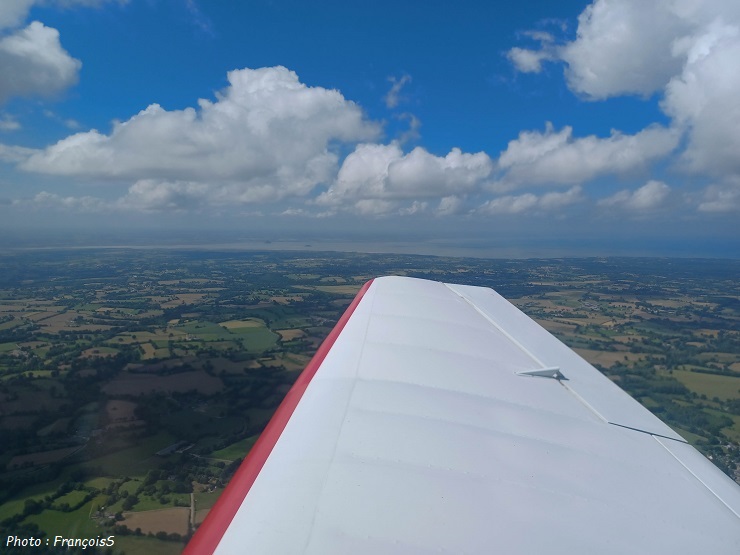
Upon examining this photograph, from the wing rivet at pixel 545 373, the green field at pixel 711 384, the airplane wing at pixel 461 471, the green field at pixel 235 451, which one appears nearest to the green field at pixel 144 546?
the green field at pixel 235 451

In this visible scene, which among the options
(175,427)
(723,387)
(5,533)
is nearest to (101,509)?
(5,533)

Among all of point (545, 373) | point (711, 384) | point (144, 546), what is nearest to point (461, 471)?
point (545, 373)

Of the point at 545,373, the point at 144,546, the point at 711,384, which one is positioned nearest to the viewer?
the point at 545,373

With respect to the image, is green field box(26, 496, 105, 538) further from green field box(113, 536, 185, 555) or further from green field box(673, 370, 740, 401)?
green field box(673, 370, 740, 401)

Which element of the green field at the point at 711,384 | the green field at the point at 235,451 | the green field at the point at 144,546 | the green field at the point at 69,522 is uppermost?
the green field at the point at 144,546

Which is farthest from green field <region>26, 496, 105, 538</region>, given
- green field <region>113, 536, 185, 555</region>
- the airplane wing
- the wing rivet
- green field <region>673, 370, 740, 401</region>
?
green field <region>673, 370, 740, 401</region>

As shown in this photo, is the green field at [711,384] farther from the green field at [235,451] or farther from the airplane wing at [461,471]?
the airplane wing at [461,471]

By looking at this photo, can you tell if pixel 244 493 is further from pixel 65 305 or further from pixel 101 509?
pixel 65 305

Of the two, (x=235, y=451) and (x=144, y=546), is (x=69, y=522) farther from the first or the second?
(x=235, y=451)
